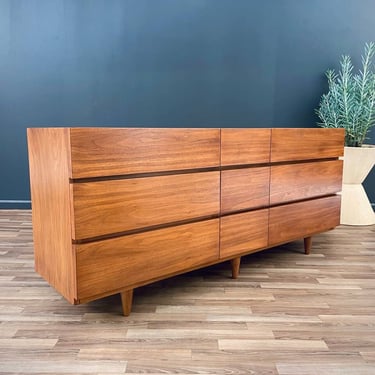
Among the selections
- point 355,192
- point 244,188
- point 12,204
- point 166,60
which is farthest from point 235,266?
point 12,204

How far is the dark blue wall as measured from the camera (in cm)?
321

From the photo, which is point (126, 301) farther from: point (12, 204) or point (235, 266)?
point (12, 204)

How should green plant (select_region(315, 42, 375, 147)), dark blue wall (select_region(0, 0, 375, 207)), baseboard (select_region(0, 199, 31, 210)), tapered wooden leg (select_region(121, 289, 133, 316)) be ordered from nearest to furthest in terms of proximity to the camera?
tapered wooden leg (select_region(121, 289, 133, 316)) → green plant (select_region(315, 42, 375, 147)) → dark blue wall (select_region(0, 0, 375, 207)) → baseboard (select_region(0, 199, 31, 210))

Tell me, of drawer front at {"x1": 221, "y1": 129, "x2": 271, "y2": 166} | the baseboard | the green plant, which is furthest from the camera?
the baseboard

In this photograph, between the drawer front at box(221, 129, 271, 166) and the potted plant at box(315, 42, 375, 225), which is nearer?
the drawer front at box(221, 129, 271, 166)

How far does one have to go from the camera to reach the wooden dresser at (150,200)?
1321mm

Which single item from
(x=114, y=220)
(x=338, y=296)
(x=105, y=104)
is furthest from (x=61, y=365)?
(x=105, y=104)

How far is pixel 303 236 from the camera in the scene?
7.25ft

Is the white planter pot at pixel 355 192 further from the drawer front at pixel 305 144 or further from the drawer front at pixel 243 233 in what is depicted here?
Answer: the drawer front at pixel 243 233

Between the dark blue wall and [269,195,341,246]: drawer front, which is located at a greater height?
the dark blue wall

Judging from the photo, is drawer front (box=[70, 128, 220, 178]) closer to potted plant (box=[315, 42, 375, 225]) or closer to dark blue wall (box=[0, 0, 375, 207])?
potted plant (box=[315, 42, 375, 225])

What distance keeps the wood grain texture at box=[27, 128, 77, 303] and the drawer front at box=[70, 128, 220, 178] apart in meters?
0.06

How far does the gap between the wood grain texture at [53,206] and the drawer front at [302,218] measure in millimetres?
1117

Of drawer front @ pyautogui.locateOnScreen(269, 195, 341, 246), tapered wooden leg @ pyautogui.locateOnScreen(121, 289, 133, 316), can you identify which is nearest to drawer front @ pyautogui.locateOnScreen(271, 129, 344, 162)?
drawer front @ pyautogui.locateOnScreen(269, 195, 341, 246)
